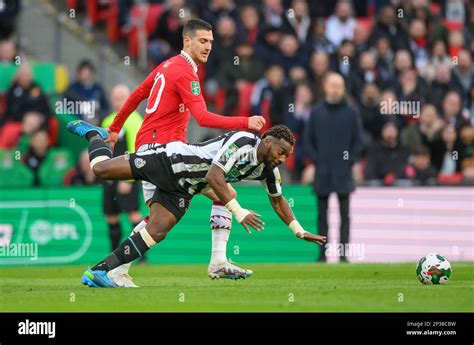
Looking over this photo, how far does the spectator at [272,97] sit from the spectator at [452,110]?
2715 mm

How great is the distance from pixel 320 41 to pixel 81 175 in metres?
5.15

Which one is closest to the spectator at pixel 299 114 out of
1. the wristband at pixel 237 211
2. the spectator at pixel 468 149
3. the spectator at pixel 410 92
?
the spectator at pixel 410 92

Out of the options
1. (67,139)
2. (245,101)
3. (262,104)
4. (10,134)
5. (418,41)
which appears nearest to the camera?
(10,134)

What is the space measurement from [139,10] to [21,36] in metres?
2.24

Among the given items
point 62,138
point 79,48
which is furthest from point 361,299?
point 79,48

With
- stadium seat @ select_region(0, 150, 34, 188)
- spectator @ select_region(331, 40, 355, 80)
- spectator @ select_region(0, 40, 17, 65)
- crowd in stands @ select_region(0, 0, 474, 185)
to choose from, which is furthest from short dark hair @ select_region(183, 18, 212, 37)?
spectator @ select_region(0, 40, 17, 65)

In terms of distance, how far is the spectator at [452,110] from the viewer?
20766 millimetres

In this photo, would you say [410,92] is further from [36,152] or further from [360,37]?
[36,152]

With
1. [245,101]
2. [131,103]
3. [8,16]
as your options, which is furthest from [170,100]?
[8,16]

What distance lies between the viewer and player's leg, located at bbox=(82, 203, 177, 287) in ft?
40.4

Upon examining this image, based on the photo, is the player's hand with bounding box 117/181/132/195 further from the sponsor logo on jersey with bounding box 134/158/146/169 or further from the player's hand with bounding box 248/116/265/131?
the player's hand with bounding box 248/116/265/131

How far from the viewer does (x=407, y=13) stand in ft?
75.7

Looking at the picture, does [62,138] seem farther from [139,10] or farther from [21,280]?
[21,280]

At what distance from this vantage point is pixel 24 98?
2056 cm
